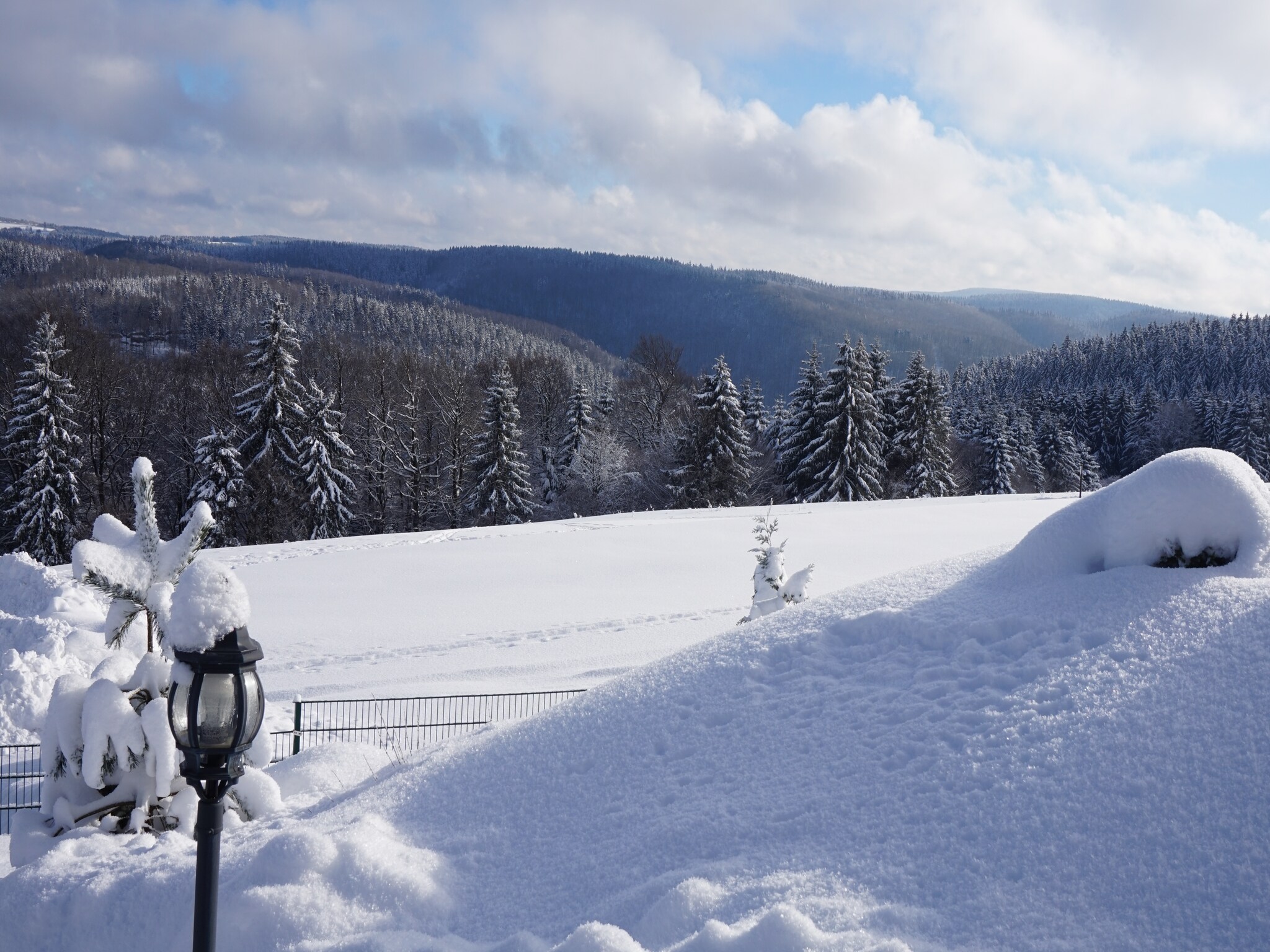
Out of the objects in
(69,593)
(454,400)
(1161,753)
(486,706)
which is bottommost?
(486,706)

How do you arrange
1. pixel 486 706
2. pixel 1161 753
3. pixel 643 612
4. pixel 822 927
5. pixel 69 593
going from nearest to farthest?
pixel 822 927 → pixel 1161 753 → pixel 486 706 → pixel 69 593 → pixel 643 612

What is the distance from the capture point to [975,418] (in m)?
64.1

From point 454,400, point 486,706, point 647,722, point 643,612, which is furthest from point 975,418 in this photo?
point 647,722

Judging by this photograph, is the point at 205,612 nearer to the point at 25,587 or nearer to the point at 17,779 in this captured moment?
the point at 17,779

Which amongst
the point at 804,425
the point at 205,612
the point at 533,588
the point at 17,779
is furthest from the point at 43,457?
the point at 804,425

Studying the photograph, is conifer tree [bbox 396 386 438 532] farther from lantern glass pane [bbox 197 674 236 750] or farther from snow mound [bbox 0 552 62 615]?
lantern glass pane [bbox 197 674 236 750]

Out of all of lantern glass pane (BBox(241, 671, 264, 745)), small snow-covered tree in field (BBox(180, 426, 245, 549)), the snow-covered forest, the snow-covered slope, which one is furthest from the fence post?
the snow-covered forest

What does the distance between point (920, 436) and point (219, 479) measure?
36231mm

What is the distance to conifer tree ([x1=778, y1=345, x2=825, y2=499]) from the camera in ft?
139

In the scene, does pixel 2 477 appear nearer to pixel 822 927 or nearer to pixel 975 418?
pixel 822 927

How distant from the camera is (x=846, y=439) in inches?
1593

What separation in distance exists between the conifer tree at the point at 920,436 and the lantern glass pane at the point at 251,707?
145ft

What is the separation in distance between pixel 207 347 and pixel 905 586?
1912 inches

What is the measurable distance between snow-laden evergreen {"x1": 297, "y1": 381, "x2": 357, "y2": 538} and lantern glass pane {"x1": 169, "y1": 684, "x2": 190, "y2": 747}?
33303mm
